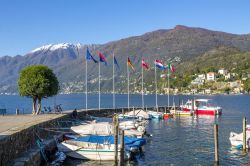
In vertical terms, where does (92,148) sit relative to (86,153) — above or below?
above

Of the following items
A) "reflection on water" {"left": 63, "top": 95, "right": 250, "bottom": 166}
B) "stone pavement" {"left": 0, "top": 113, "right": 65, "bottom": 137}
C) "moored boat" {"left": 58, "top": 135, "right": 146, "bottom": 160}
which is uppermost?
"stone pavement" {"left": 0, "top": 113, "right": 65, "bottom": 137}

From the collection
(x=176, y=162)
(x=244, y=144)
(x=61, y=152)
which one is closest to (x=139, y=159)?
(x=176, y=162)

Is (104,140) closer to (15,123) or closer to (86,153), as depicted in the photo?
(86,153)

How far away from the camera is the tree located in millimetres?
73812

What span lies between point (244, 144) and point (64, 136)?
2124 cm

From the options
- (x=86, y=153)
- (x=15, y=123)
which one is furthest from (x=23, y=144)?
(x=15, y=123)

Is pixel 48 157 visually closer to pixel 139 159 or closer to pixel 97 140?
pixel 97 140

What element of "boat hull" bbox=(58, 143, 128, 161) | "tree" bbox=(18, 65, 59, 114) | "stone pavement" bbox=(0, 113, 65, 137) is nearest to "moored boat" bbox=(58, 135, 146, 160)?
"boat hull" bbox=(58, 143, 128, 161)

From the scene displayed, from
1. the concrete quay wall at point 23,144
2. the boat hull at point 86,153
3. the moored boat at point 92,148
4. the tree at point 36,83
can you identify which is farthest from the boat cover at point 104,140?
the tree at point 36,83

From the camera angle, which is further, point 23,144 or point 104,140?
point 104,140

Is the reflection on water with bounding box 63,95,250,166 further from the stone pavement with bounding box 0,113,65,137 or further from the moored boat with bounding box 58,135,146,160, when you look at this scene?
the stone pavement with bounding box 0,113,65,137

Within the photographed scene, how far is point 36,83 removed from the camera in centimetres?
7388

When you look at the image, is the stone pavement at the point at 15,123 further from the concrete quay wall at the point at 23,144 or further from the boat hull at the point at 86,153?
the boat hull at the point at 86,153

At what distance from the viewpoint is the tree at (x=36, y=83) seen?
73.8m
